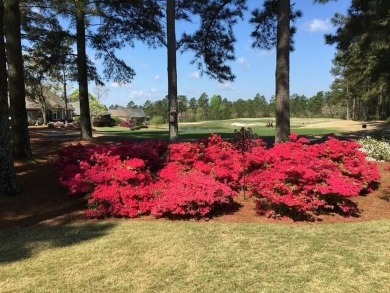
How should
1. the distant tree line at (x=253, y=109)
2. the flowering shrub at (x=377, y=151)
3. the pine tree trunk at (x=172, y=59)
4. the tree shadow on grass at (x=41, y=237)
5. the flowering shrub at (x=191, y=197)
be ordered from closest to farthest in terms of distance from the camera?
1. the tree shadow on grass at (x=41, y=237)
2. the flowering shrub at (x=191, y=197)
3. the pine tree trunk at (x=172, y=59)
4. the flowering shrub at (x=377, y=151)
5. the distant tree line at (x=253, y=109)

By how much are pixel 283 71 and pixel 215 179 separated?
4205 mm

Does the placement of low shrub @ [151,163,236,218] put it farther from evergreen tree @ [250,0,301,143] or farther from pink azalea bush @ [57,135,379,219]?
evergreen tree @ [250,0,301,143]

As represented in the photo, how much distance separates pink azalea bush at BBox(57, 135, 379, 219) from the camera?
7898mm

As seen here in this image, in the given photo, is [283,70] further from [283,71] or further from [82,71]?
[82,71]

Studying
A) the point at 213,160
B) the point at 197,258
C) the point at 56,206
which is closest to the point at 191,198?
the point at 197,258

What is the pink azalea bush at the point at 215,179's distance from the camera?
790 cm

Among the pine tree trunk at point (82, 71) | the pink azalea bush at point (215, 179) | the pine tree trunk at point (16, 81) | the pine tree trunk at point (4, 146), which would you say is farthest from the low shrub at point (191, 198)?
the pine tree trunk at point (82, 71)

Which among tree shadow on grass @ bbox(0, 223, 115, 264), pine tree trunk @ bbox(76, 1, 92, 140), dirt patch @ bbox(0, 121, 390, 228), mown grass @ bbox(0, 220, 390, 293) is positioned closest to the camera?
mown grass @ bbox(0, 220, 390, 293)

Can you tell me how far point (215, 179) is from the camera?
923cm

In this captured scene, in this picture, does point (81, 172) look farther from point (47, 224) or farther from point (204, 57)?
point (204, 57)

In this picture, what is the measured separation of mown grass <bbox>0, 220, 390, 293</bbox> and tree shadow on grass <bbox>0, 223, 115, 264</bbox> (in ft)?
0.05

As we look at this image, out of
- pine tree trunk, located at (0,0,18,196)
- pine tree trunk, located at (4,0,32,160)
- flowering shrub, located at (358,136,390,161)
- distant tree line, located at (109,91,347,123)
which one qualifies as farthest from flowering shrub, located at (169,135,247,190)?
distant tree line, located at (109,91,347,123)

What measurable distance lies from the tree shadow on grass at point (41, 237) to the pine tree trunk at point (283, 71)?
235 inches

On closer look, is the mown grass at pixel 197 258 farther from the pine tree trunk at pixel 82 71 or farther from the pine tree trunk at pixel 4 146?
the pine tree trunk at pixel 82 71
